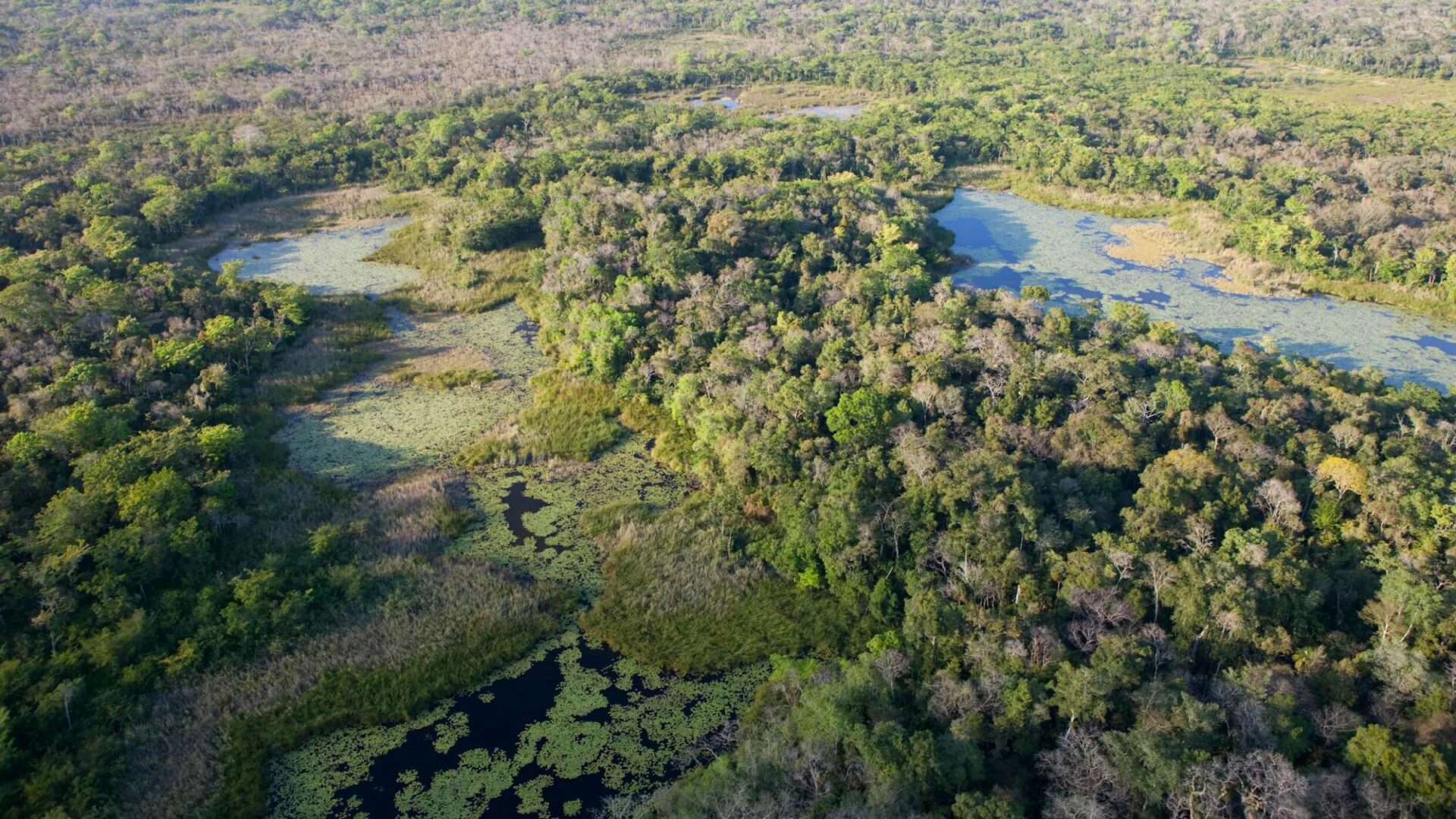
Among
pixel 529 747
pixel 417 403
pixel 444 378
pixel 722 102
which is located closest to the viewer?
pixel 529 747

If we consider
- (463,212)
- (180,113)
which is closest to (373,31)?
(180,113)

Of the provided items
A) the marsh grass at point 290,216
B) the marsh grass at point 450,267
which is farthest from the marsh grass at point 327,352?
the marsh grass at point 290,216

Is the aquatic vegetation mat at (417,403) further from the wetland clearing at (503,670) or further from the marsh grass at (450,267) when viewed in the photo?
the marsh grass at (450,267)

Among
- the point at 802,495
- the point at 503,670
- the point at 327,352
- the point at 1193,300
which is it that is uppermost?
the point at 327,352

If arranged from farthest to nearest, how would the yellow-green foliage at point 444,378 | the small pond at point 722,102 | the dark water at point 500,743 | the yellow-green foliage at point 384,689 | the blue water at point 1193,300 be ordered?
the small pond at point 722,102 < the blue water at point 1193,300 < the yellow-green foliage at point 444,378 < the yellow-green foliage at point 384,689 < the dark water at point 500,743

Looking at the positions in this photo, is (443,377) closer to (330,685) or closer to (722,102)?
(330,685)

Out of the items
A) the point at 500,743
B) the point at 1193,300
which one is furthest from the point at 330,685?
the point at 1193,300

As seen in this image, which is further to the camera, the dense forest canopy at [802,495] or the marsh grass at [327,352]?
the marsh grass at [327,352]
